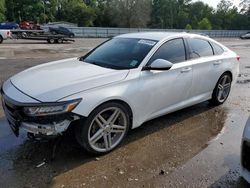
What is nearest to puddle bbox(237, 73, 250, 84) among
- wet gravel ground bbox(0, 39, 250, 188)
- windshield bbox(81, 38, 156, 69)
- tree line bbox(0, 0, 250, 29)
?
wet gravel ground bbox(0, 39, 250, 188)

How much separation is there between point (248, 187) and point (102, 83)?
2097mm

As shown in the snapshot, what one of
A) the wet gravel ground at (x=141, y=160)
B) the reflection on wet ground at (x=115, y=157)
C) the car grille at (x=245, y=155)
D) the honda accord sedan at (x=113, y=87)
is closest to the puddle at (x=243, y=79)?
the honda accord sedan at (x=113, y=87)

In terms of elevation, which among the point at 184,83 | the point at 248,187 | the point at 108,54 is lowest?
the point at 248,187

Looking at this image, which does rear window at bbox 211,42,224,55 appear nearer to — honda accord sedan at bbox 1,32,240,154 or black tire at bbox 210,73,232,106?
honda accord sedan at bbox 1,32,240,154

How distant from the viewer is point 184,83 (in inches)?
186

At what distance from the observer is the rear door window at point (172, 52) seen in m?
4.46

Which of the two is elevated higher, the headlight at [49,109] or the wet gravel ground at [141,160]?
the headlight at [49,109]

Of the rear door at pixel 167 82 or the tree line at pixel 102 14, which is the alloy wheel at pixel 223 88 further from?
the tree line at pixel 102 14

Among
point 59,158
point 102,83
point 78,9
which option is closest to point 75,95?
point 102,83

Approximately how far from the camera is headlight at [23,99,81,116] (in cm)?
326

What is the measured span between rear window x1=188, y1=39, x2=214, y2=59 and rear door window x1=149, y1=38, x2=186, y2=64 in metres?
0.24

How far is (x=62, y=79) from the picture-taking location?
371cm

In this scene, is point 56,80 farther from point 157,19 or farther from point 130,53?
point 157,19

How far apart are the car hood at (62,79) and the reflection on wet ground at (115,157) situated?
614 millimetres
